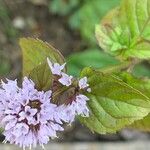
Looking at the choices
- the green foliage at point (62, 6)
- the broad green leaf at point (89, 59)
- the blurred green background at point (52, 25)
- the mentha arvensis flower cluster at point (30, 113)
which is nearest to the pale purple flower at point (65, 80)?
the mentha arvensis flower cluster at point (30, 113)

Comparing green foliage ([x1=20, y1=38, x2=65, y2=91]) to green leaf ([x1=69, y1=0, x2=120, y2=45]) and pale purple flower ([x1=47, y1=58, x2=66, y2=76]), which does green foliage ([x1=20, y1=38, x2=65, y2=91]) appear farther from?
green leaf ([x1=69, y1=0, x2=120, y2=45])

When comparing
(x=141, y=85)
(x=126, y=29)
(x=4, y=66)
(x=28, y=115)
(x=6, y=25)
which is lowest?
(x=28, y=115)

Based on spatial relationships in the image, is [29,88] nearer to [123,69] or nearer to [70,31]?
[123,69]

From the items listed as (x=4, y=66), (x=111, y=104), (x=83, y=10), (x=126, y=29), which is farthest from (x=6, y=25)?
(x=111, y=104)

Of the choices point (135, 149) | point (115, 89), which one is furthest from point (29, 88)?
point (135, 149)

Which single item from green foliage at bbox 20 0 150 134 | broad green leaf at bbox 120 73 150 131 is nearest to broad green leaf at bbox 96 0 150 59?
green foliage at bbox 20 0 150 134

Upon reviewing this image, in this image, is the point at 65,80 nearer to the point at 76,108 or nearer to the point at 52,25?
the point at 76,108
